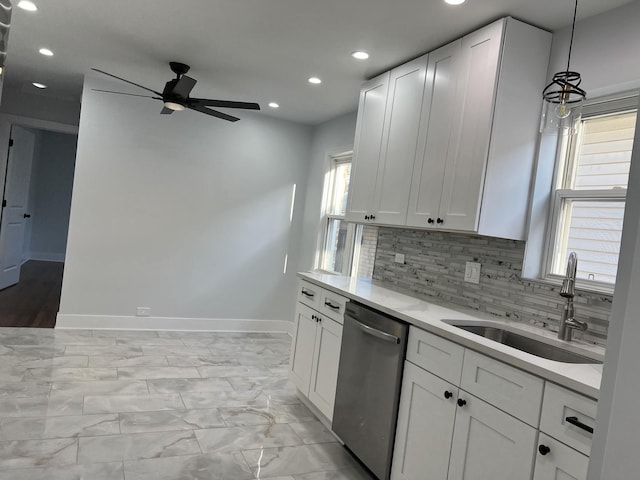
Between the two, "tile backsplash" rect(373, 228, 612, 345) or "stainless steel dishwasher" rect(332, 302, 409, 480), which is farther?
"stainless steel dishwasher" rect(332, 302, 409, 480)

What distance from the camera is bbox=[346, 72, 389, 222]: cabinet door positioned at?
3.38 m

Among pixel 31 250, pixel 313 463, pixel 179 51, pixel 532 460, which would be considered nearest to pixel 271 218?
pixel 179 51

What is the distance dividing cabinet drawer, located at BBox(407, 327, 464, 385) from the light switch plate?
76 cm

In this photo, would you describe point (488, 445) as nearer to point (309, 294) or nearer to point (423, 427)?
point (423, 427)

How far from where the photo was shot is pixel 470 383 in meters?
1.87

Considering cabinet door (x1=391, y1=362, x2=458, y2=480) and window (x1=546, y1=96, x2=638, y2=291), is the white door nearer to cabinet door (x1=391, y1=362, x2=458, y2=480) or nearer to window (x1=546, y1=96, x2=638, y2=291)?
cabinet door (x1=391, y1=362, x2=458, y2=480)

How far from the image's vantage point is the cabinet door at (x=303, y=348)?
10.7ft

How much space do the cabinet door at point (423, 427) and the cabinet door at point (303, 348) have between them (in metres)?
1.09

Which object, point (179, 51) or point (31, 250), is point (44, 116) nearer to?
point (179, 51)

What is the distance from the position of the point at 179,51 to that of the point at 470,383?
3.05 meters

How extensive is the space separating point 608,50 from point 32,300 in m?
6.18

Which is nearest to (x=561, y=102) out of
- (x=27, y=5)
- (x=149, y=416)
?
(x=149, y=416)

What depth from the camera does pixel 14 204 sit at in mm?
5871

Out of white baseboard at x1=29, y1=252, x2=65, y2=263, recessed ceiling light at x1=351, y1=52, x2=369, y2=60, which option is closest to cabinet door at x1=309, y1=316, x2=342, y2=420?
recessed ceiling light at x1=351, y1=52, x2=369, y2=60
